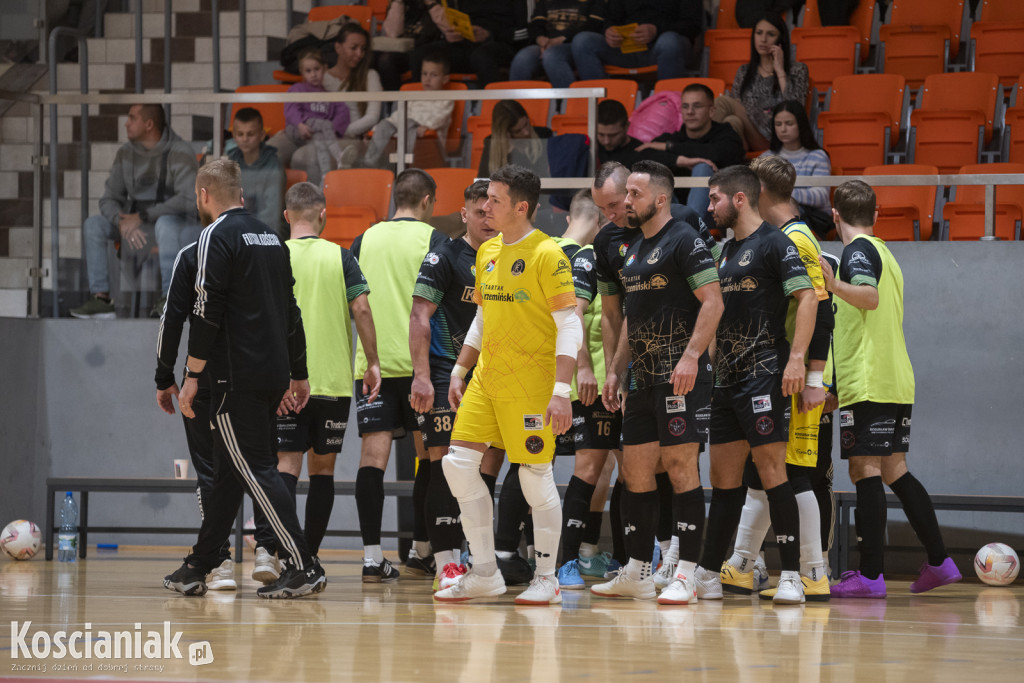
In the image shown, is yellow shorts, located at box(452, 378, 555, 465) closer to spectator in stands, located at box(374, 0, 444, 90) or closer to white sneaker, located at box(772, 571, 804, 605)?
white sneaker, located at box(772, 571, 804, 605)

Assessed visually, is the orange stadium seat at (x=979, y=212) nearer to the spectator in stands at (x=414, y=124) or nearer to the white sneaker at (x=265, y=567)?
the spectator in stands at (x=414, y=124)

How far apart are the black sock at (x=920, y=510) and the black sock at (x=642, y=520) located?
1.51m

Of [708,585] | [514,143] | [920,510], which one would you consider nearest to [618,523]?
[708,585]

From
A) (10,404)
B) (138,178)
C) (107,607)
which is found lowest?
(107,607)

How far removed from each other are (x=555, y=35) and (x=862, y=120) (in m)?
3.01

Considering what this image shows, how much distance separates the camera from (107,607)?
201 inches

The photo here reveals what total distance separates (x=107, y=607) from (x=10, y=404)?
413cm

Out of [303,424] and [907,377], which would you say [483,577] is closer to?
[303,424]

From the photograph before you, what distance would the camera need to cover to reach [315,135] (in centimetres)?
833

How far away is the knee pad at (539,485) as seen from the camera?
5113mm

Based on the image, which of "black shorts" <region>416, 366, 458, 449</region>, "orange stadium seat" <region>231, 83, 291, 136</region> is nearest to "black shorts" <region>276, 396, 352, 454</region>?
"black shorts" <region>416, 366, 458, 449</region>

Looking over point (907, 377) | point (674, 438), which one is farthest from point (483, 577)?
point (907, 377)

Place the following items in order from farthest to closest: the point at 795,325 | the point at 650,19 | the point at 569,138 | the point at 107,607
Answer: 1. the point at 650,19
2. the point at 569,138
3. the point at 795,325
4. the point at 107,607

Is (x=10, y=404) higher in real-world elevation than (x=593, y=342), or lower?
lower
